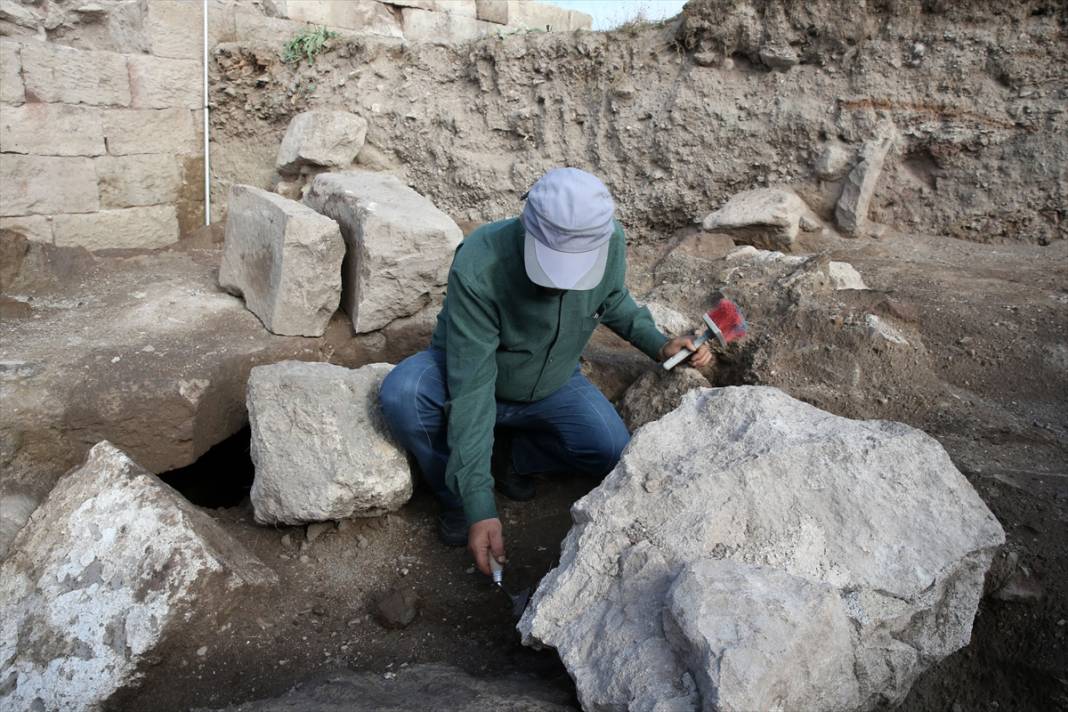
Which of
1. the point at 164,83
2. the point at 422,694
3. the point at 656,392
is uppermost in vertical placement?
the point at 164,83

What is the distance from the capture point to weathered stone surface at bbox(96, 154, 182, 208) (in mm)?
5031

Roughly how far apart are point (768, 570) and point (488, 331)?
1.15 m

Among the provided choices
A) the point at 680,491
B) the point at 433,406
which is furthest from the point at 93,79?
the point at 680,491

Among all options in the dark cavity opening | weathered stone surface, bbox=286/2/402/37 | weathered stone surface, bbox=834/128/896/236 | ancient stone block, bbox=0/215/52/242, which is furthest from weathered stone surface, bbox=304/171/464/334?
weathered stone surface, bbox=286/2/402/37

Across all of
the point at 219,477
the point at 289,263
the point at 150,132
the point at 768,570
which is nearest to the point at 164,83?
the point at 150,132

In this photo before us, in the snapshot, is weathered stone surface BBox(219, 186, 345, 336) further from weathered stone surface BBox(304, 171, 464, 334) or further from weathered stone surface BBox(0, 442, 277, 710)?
weathered stone surface BBox(0, 442, 277, 710)

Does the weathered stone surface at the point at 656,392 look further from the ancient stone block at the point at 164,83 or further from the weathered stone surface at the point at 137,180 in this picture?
the ancient stone block at the point at 164,83

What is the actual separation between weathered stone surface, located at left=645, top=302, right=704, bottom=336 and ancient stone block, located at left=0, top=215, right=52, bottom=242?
391 centimetres

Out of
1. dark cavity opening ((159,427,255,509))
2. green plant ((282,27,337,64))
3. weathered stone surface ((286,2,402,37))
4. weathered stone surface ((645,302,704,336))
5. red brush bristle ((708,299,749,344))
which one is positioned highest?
weathered stone surface ((286,2,402,37))

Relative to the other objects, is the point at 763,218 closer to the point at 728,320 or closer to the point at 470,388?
the point at 728,320

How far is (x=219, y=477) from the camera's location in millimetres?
3887

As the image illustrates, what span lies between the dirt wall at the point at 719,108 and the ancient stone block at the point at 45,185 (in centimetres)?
100

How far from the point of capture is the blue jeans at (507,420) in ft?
8.57

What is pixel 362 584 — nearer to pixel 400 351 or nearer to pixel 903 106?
pixel 400 351
